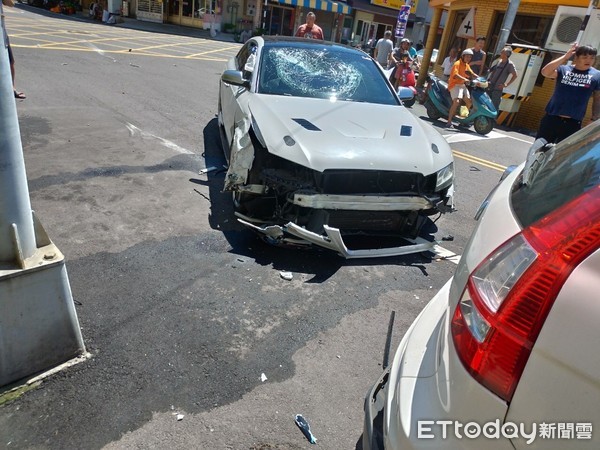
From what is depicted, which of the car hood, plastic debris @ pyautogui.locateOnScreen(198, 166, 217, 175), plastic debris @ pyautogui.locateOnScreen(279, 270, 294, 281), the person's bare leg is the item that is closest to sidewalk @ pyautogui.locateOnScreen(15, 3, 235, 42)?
the person's bare leg

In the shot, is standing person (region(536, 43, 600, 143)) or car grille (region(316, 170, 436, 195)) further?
standing person (region(536, 43, 600, 143))

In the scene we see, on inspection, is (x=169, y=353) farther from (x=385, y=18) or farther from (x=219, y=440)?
(x=385, y=18)

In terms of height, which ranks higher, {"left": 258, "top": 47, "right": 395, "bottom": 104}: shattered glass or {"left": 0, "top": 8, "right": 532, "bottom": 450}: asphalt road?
{"left": 258, "top": 47, "right": 395, "bottom": 104}: shattered glass

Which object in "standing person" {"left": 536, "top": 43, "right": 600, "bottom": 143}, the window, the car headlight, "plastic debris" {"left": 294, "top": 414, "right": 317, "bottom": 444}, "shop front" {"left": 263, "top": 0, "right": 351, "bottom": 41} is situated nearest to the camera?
"plastic debris" {"left": 294, "top": 414, "right": 317, "bottom": 444}

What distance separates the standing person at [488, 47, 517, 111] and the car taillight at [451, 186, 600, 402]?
10999mm

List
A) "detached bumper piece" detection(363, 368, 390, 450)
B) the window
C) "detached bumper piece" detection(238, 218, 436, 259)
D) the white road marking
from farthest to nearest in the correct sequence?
the window
the white road marking
"detached bumper piece" detection(238, 218, 436, 259)
"detached bumper piece" detection(363, 368, 390, 450)

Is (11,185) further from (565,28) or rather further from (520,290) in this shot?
(565,28)

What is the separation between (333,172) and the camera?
332cm

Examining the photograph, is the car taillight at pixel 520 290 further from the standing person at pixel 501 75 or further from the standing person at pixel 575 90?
the standing person at pixel 501 75

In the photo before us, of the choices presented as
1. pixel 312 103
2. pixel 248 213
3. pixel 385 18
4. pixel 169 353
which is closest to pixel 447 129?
pixel 312 103

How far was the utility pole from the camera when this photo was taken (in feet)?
6.62

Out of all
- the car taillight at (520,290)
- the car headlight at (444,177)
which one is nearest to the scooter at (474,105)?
the car headlight at (444,177)

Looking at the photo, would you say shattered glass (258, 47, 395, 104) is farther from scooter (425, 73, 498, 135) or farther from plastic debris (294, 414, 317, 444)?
scooter (425, 73, 498, 135)

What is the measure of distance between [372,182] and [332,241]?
1.92 ft
